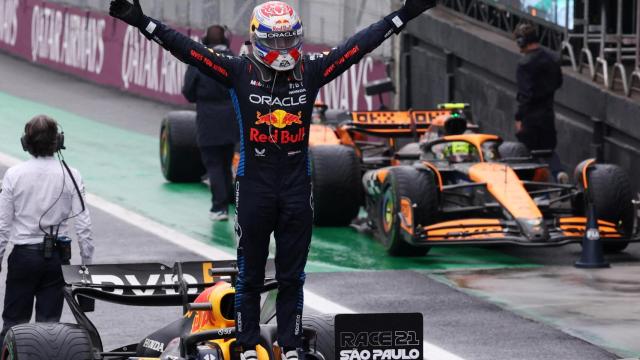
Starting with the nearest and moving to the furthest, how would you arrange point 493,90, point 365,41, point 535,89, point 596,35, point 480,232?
point 365,41 → point 480,232 → point 535,89 → point 596,35 → point 493,90

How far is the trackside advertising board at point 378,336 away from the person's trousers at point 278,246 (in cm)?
33

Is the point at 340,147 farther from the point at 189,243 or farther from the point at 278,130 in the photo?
the point at 278,130

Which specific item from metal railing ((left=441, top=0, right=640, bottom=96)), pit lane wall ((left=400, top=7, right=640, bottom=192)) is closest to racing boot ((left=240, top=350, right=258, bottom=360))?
pit lane wall ((left=400, top=7, right=640, bottom=192))

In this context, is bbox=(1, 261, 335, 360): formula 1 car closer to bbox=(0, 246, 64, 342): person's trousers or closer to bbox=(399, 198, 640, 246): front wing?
bbox=(0, 246, 64, 342): person's trousers

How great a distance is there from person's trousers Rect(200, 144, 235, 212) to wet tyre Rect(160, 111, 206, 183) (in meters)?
2.02

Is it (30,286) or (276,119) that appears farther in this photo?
(30,286)

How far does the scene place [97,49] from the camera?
2959 centimetres

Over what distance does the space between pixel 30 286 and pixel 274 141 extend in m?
2.55

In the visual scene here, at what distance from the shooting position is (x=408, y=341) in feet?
26.9

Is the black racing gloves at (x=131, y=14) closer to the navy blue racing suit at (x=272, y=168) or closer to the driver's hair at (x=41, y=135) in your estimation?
the navy blue racing suit at (x=272, y=168)

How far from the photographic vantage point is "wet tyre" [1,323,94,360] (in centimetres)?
880

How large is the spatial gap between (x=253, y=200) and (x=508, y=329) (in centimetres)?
416

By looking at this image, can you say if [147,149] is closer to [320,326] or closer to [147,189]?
[147,189]

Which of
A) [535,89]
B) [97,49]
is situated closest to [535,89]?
[535,89]
